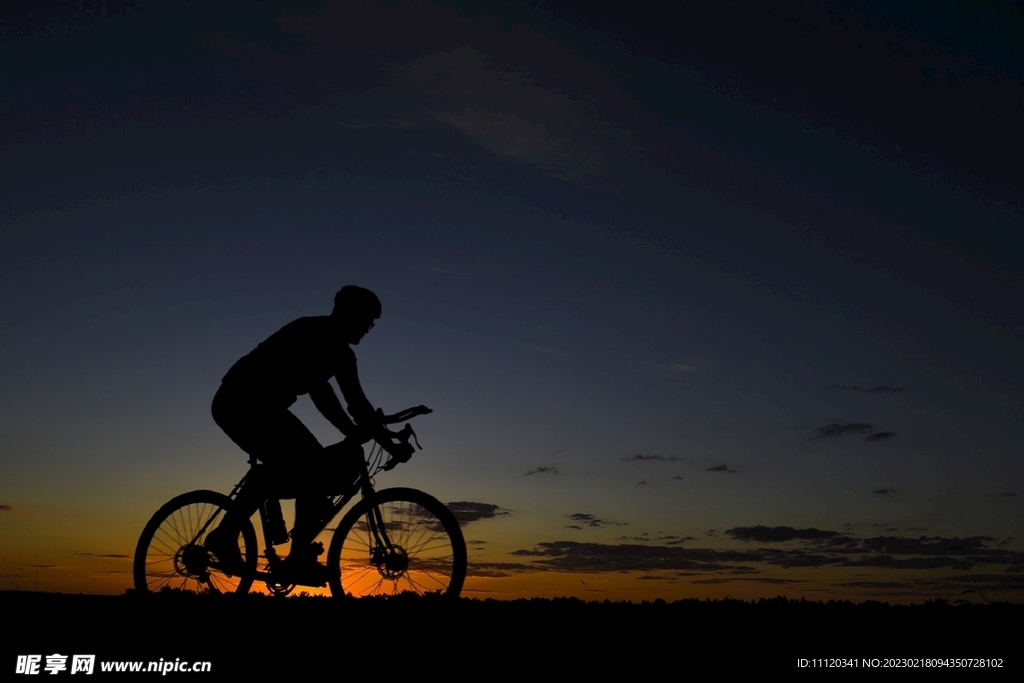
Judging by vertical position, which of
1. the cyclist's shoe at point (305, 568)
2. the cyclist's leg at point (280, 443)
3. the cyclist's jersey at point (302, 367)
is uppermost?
the cyclist's jersey at point (302, 367)

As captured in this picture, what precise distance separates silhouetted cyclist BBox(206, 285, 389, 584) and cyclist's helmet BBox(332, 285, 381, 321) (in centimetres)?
1

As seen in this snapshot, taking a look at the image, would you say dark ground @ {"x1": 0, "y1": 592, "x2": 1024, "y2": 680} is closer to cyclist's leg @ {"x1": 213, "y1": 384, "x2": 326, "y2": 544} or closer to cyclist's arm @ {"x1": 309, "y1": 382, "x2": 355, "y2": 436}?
cyclist's leg @ {"x1": 213, "y1": 384, "x2": 326, "y2": 544}

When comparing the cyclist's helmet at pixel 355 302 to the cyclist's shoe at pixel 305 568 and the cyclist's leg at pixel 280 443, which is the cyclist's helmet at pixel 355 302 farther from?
the cyclist's shoe at pixel 305 568

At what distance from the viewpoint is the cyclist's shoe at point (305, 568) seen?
9.48 m

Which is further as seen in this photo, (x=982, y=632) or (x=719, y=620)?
(x=719, y=620)

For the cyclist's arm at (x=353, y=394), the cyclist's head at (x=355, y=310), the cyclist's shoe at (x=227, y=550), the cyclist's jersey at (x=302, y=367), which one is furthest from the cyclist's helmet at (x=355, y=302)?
the cyclist's shoe at (x=227, y=550)

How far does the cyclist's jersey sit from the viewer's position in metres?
9.41

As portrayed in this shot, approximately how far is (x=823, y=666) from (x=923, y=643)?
1.31 m

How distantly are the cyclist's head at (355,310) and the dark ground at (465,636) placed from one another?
2.84 meters

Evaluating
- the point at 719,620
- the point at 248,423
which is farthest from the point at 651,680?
the point at 248,423

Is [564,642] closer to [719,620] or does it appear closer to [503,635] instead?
[503,635]

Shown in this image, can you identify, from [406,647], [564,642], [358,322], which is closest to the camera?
[406,647]

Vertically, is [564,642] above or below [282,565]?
below

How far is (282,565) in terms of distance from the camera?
962cm
